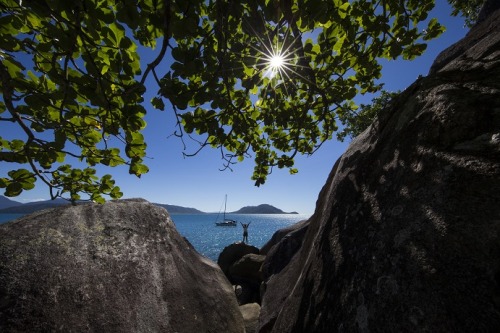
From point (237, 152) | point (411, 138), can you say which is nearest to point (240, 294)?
point (237, 152)

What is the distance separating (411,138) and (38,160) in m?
4.45

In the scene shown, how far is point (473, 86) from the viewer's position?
6.42ft

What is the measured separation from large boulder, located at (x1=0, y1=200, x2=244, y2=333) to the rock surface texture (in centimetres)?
190

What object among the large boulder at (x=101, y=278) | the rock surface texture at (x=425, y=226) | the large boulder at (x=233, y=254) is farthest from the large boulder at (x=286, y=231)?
the rock surface texture at (x=425, y=226)

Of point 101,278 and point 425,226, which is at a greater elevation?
point 425,226

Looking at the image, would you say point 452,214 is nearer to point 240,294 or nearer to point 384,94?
point 240,294

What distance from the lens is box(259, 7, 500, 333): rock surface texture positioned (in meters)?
1.30

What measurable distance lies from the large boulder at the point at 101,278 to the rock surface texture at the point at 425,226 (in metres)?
1.90

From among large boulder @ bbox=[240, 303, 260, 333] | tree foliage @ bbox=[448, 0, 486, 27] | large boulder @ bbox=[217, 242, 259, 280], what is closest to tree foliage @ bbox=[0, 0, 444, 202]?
large boulder @ bbox=[240, 303, 260, 333]

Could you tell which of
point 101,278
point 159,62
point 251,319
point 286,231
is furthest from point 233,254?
point 159,62

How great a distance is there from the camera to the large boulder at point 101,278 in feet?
9.17

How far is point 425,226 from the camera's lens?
1576 millimetres

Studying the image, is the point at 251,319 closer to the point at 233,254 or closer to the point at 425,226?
the point at 425,226

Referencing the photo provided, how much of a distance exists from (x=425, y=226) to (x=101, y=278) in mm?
3681
